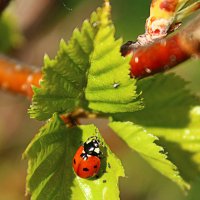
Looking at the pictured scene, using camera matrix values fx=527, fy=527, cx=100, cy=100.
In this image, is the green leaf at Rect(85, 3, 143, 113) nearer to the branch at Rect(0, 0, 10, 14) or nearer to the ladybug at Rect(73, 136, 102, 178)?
the ladybug at Rect(73, 136, 102, 178)

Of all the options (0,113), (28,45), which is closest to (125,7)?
(28,45)

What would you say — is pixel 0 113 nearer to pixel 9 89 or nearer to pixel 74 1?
pixel 74 1

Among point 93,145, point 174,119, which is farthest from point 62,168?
point 174,119

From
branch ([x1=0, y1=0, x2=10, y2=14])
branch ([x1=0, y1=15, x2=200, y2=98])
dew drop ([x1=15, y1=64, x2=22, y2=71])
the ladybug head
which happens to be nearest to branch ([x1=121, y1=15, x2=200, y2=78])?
branch ([x1=0, y1=15, x2=200, y2=98])

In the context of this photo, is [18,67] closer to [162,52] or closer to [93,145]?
[93,145]

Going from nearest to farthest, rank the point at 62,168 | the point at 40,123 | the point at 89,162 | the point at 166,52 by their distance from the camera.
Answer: the point at 166,52, the point at 62,168, the point at 89,162, the point at 40,123

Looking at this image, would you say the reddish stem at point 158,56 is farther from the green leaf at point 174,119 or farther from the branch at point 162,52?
the green leaf at point 174,119
